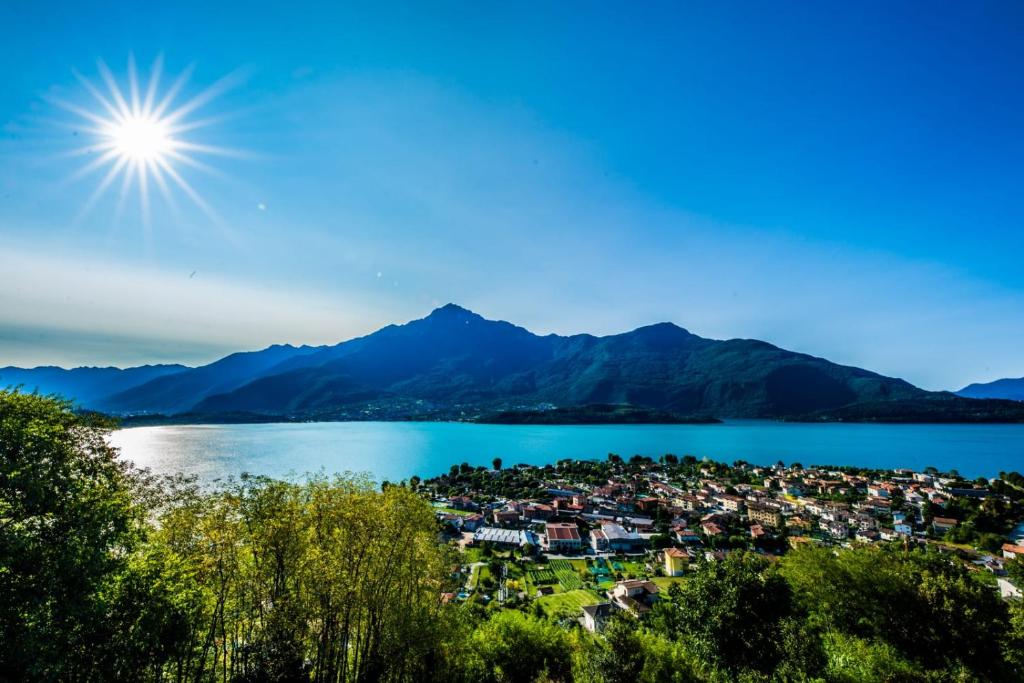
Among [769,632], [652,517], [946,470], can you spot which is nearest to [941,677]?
[769,632]

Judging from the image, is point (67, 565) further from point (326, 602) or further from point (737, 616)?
point (737, 616)

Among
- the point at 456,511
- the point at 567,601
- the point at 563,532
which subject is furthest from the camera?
the point at 456,511

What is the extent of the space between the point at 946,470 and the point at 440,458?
8599cm

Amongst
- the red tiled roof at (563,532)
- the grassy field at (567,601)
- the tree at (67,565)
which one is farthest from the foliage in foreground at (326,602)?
the red tiled roof at (563,532)

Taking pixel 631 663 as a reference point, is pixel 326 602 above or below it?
above

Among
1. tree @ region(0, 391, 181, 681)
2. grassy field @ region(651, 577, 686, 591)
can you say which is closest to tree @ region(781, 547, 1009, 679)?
grassy field @ region(651, 577, 686, 591)

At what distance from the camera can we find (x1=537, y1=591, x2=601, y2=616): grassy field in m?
22.8

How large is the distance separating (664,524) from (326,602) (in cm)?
3764

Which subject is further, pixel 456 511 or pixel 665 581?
pixel 456 511

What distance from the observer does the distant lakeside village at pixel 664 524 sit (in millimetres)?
25812

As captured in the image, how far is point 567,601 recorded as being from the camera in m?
23.9

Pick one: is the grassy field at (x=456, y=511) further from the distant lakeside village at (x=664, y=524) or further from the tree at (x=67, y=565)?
the tree at (x=67, y=565)

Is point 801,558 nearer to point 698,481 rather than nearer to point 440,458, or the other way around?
point 698,481

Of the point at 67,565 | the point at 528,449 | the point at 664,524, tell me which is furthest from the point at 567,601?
the point at 528,449
